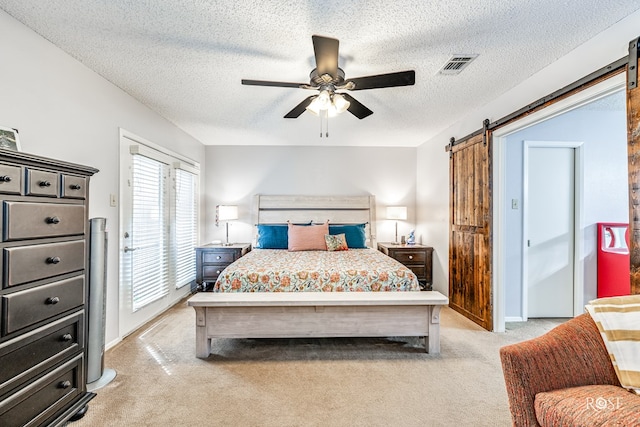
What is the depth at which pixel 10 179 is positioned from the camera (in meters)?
1.52

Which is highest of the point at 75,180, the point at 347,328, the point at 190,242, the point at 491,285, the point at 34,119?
the point at 34,119

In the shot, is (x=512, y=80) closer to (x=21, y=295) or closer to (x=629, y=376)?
(x=629, y=376)

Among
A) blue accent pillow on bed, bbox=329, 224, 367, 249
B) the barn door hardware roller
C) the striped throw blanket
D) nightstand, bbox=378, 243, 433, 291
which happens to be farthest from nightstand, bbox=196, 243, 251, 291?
the barn door hardware roller

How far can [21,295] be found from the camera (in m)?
1.58

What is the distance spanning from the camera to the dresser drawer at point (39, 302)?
1.53 metres

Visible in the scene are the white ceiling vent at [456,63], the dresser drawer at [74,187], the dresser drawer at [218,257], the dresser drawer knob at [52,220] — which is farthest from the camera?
the dresser drawer at [218,257]

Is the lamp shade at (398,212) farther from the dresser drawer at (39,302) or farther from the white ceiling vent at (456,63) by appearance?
the dresser drawer at (39,302)

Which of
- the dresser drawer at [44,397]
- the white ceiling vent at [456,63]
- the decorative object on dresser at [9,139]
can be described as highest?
the white ceiling vent at [456,63]

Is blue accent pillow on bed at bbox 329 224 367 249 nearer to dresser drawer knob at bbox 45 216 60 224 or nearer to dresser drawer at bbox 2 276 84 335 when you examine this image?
dresser drawer at bbox 2 276 84 335

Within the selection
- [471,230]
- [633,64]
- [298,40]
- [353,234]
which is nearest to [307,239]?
[353,234]

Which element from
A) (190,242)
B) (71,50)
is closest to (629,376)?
(71,50)

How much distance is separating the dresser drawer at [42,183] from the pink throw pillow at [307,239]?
3.00 metres

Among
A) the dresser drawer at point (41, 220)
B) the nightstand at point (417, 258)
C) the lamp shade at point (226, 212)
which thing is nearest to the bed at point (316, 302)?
the dresser drawer at point (41, 220)

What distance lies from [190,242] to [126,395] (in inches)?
115
